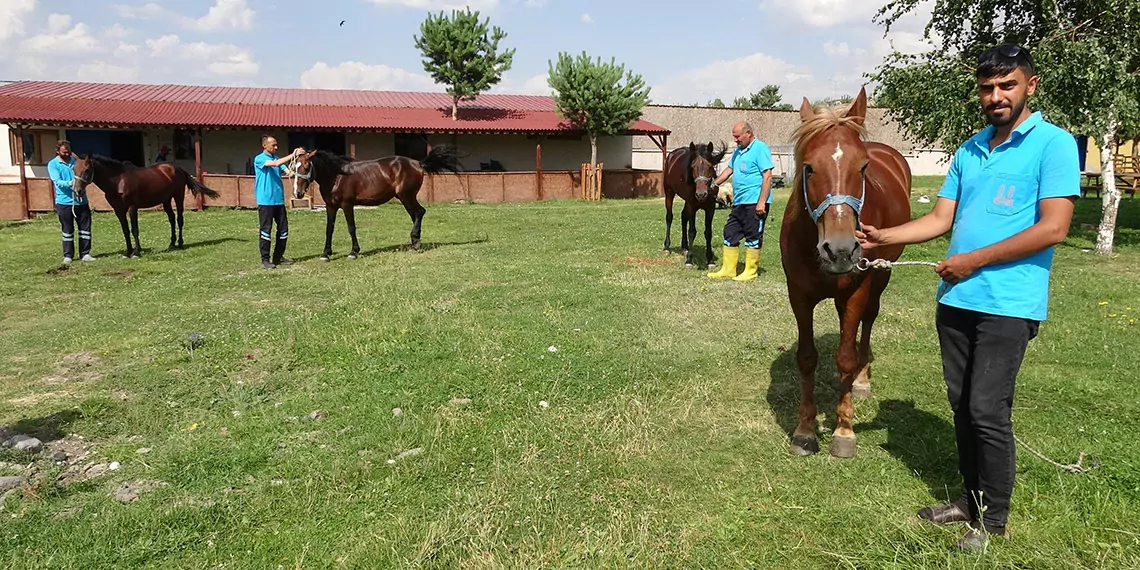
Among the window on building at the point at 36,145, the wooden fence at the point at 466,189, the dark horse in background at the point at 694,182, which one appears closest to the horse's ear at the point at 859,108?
the dark horse in background at the point at 694,182

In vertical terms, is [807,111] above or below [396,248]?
above

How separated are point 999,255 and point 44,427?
18.3 ft

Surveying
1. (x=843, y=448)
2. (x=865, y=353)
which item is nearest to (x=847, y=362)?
(x=843, y=448)

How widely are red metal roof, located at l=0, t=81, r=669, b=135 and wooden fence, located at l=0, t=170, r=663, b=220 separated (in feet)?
8.21

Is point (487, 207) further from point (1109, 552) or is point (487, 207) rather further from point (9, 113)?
point (1109, 552)

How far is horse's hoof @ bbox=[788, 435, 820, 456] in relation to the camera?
4086mm

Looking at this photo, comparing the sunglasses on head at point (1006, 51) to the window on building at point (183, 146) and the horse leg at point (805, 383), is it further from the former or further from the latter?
the window on building at point (183, 146)

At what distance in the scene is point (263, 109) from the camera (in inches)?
1074

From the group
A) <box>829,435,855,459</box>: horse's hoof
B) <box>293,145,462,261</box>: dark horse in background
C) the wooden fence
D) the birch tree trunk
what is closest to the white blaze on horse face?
<box>829,435,855,459</box>: horse's hoof

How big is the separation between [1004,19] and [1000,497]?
12.3 m

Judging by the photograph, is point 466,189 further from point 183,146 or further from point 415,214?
point 415,214

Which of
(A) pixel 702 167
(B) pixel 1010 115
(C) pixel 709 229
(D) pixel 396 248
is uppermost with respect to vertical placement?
(A) pixel 702 167

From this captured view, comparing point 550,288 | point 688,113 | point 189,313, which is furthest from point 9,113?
point 688,113

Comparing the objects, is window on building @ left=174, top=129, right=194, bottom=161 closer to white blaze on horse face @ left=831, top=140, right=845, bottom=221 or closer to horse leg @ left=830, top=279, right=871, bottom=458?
horse leg @ left=830, top=279, right=871, bottom=458
